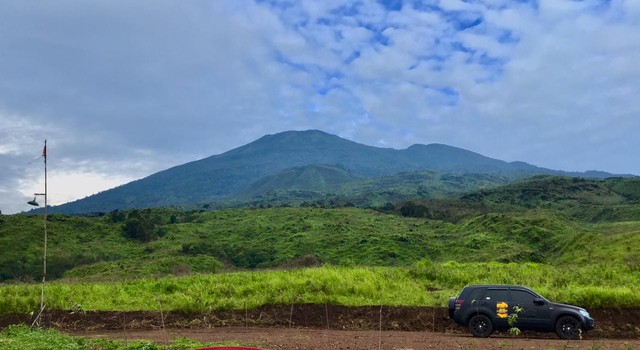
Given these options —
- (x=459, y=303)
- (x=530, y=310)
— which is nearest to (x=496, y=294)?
(x=530, y=310)

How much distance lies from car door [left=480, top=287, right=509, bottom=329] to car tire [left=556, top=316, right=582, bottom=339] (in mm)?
1841

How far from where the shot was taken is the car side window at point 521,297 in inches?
733

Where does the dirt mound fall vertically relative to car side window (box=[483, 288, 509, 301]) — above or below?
below

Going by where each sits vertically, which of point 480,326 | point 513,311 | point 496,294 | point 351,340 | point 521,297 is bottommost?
point 351,340

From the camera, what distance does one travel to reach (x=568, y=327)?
18.2m

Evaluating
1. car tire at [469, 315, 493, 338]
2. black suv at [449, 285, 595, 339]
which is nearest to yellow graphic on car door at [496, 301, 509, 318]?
black suv at [449, 285, 595, 339]

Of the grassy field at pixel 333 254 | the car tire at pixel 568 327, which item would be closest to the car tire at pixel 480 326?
the car tire at pixel 568 327

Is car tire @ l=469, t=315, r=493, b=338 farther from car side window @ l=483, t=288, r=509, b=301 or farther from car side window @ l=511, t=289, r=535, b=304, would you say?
car side window @ l=511, t=289, r=535, b=304

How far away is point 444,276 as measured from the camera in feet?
102

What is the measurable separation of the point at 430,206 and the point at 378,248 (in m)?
61.1

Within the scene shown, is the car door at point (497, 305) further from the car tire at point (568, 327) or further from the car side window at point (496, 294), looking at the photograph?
the car tire at point (568, 327)

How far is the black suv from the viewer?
59.7 feet

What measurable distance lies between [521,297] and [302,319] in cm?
930

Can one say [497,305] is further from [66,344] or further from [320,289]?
[66,344]
